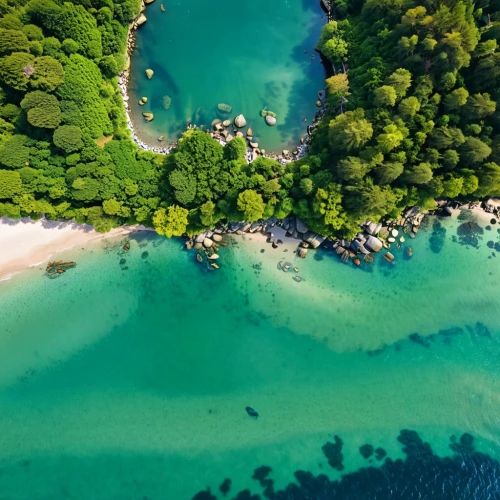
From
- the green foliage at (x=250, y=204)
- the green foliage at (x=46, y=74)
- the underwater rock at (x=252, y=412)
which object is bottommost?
the underwater rock at (x=252, y=412)

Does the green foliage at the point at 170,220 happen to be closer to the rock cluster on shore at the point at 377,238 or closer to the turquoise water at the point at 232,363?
the turquoise water at the point at 232,363

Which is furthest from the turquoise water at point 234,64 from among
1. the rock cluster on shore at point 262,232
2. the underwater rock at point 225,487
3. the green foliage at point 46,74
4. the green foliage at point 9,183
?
the underwater rock at point 225,487

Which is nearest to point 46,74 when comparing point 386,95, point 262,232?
point 262,232

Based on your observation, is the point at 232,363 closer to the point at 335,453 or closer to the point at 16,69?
the point at 335,453

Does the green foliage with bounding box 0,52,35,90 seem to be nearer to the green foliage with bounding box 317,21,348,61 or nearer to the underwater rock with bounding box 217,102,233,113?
the underwater rock with bounding box 217,102,233,113

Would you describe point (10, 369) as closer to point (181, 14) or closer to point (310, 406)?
point (310, 406)

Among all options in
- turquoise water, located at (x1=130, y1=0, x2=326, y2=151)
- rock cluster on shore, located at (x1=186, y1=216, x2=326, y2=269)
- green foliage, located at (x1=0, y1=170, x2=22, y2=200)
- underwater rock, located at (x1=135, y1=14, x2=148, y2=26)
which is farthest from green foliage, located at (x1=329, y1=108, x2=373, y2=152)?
green foliage, located at (x1=0, y1=170, x2=22, y2=200)

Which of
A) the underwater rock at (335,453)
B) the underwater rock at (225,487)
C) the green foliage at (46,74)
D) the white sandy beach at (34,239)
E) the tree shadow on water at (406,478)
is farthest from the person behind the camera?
the white sandy beach at (34,239)
